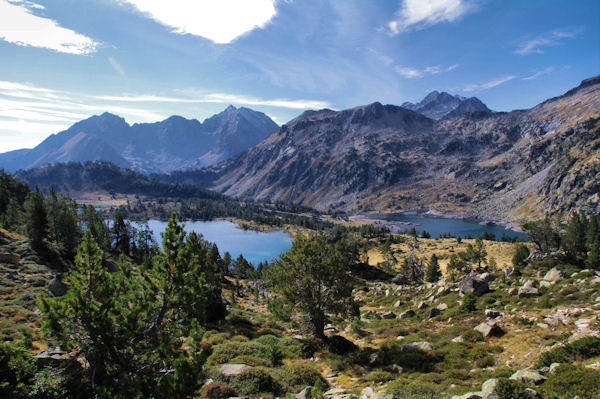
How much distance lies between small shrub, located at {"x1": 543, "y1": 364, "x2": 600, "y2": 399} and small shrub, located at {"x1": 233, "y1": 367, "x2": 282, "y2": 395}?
1394 cm

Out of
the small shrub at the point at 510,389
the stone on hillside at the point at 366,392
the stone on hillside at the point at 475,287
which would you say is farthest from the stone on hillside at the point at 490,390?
the stone on hillside at the point at 475,287

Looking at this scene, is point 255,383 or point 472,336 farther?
point 472,336

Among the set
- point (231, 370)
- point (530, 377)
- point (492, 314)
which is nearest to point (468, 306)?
point (492, 314)

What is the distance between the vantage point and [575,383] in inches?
480

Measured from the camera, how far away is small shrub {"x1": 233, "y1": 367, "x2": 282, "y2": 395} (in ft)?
55.2

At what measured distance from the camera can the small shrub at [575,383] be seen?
11398mm

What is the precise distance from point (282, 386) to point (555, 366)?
14958mm

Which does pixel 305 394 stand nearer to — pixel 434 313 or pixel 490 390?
pixel 490 390

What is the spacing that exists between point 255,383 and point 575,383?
51.5 feet

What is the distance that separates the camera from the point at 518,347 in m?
20.5

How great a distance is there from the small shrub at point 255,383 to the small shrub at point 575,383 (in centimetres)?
1394

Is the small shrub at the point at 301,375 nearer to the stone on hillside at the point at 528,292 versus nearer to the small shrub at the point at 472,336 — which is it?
the small shrub at the point at 472,336

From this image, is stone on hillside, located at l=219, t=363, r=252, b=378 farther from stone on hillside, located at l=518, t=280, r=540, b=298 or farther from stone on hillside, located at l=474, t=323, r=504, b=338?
stone on hillside, located at l=518, t=280, r=540, b=298

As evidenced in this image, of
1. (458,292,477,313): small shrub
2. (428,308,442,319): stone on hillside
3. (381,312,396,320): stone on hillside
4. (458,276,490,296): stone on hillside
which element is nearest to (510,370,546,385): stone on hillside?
(458,292,477,313): small shrub
